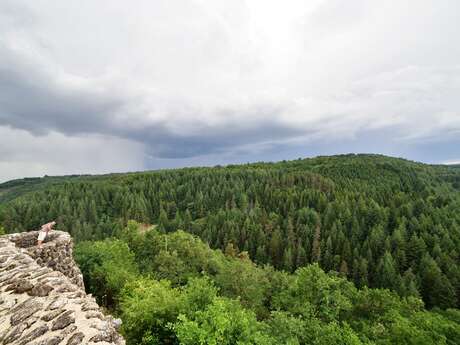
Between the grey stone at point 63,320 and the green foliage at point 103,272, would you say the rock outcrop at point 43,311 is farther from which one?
the green foliage at point 103,272

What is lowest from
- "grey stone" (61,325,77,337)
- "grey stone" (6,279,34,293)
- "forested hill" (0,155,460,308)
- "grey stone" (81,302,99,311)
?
"forested hill" (0,155,460,308)

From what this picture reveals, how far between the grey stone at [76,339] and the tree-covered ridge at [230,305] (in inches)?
265

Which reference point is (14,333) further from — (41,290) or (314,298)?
(314,298)

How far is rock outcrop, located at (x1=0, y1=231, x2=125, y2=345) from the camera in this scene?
29.7 feet

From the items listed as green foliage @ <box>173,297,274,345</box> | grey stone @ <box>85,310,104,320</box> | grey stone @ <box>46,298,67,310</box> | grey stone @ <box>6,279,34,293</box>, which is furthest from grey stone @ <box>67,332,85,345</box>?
green foliage @ <box>173,297,274,345</box>

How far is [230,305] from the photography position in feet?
71.3

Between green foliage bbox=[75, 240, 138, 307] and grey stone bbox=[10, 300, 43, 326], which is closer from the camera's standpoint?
grey stone bbox=[10, 300, 43, 326]

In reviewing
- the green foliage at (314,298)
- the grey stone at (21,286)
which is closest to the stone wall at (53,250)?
the grey stone at (21,286)

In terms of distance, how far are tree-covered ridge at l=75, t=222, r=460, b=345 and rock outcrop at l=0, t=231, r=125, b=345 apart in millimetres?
6050

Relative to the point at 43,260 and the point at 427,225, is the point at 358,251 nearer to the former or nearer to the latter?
the point at 427,225

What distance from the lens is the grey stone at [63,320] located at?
372 inches

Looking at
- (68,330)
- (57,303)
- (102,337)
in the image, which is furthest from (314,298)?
(68,330)

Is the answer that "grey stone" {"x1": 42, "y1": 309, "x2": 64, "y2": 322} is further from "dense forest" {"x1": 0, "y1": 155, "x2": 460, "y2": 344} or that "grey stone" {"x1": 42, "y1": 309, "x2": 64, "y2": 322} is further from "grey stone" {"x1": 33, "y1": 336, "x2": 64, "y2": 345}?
"dense forest" {"x1": 0, "y1": 155, "x2": 460, "y2": 344}

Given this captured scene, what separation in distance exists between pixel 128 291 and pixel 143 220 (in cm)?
13682
